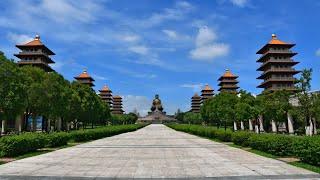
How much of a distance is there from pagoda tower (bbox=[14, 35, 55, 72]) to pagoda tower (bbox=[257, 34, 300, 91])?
45642 millimetres

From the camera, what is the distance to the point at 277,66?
7438cm

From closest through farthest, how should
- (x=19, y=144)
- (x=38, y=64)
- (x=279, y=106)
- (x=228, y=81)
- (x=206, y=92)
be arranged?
(x=19, y=144) → (x=279, y=106) → (x=38, y=64) → (x=228, y=81) → (x=206, y=92)

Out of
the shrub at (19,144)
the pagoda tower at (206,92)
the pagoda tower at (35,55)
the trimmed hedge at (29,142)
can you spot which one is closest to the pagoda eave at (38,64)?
the pagoda tower at (35,55)

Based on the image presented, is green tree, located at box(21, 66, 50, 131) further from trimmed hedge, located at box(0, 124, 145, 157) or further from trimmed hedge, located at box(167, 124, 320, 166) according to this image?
trimmed hedge, located at box(167, 124, 320, 166)

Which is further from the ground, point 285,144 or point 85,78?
point 85,78

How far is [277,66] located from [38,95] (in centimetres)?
4967

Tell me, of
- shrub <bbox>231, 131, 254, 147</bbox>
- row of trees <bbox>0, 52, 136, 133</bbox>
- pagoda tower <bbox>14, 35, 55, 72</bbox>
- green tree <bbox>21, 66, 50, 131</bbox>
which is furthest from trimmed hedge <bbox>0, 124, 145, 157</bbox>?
pagoda tower <bbox>14, 35, 55, 72</bbox>

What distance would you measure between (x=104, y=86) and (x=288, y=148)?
163 m

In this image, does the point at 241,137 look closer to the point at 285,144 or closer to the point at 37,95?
the point at 285,144

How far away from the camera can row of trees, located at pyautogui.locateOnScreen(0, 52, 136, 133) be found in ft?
103

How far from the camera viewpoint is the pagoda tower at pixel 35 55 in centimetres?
7794

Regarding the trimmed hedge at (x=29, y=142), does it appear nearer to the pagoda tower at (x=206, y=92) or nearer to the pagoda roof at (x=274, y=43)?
the pagoda roof at (x=274, y=43)

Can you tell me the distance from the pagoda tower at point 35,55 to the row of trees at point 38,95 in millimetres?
A: 16375

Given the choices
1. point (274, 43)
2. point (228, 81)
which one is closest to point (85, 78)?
point (228, 81)
